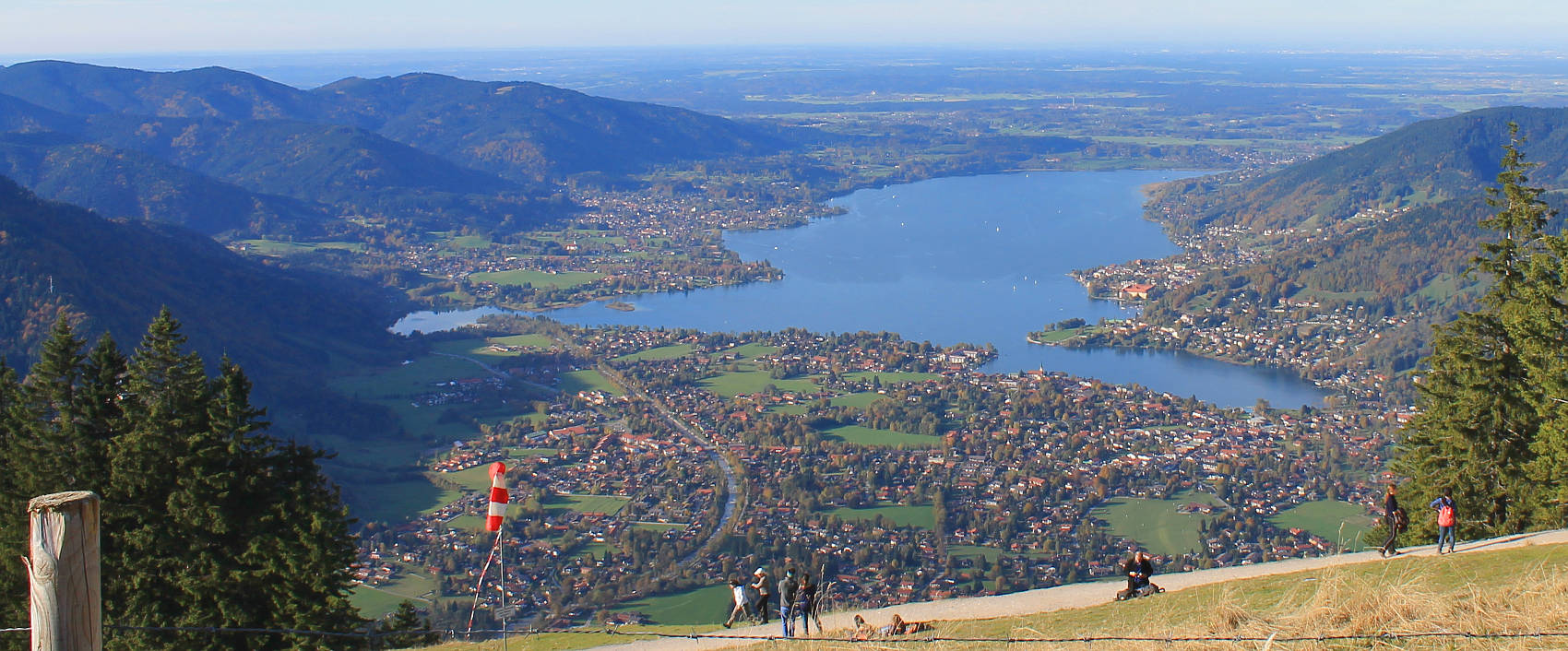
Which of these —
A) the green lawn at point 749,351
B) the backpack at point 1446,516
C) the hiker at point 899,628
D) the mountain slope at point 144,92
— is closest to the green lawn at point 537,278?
the green lawn at point 749,351

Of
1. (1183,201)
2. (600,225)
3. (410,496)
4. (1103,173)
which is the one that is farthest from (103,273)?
(1103,173)

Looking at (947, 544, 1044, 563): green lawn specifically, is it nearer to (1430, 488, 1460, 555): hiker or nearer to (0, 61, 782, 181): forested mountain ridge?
(1430, 488, 1460, 555): hiker

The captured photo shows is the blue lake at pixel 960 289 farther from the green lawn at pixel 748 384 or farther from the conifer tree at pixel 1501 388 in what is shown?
the conifer tree at pixel 1501 388

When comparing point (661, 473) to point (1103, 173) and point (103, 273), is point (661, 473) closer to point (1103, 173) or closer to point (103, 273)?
point (103, 273)

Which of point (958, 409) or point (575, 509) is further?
point (958, 409)

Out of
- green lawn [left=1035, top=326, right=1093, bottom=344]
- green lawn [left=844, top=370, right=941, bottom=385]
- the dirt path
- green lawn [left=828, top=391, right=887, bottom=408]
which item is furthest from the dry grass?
green lawn [left=1035, top=326, right=1093, bottom=344]
